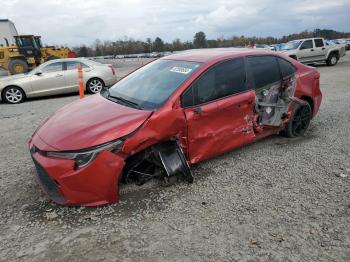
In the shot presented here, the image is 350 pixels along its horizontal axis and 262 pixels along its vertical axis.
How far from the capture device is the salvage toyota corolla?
3377 millimetres

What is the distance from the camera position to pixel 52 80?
1085 centimetres

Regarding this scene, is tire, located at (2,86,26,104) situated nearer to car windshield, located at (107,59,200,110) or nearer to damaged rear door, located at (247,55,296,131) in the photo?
car windshield, located at (107,59,200,110)

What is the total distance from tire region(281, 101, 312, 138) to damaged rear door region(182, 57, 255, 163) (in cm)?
102

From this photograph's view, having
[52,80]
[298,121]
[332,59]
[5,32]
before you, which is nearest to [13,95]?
[52,80]

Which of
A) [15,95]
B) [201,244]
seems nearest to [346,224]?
[201,244]

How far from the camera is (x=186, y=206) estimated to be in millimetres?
3586

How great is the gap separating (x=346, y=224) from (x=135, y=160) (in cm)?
226

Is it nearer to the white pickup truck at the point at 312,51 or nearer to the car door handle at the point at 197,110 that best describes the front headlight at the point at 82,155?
the car door handle at the point at 197,110

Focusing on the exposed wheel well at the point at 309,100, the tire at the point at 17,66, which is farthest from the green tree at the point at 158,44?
the exposed wheel well at the point at 309,100

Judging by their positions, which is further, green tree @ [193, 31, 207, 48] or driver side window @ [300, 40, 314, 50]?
green tree @ [193, 31, 207, 48]

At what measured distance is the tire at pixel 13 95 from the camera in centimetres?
1038

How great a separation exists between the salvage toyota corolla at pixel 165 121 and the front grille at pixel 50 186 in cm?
1

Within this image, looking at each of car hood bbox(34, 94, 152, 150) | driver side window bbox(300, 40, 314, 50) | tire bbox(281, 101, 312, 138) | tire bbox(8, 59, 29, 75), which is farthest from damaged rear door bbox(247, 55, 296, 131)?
tire bbox(8, 59, 29, 75)

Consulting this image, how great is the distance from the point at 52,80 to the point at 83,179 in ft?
27.7
